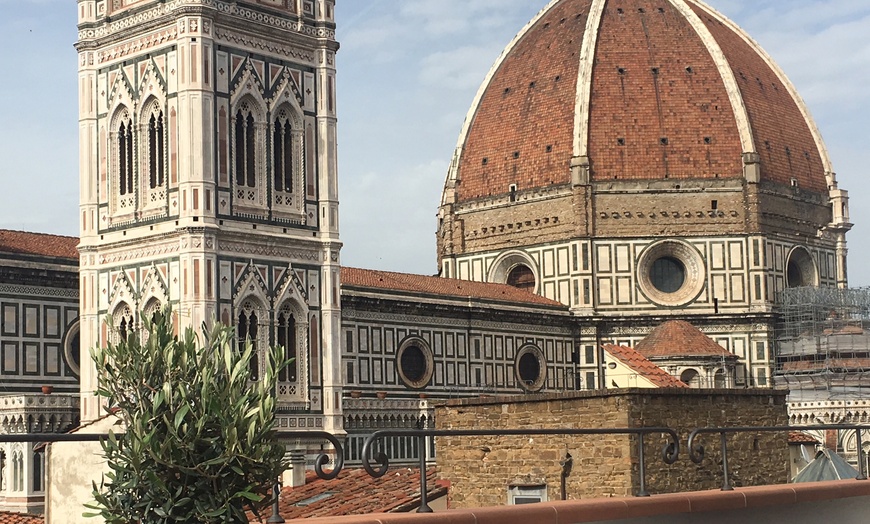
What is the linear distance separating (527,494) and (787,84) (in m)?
53.0

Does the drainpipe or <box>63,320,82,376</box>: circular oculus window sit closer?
the drainpipe

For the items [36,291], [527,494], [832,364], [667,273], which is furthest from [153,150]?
[832,364]

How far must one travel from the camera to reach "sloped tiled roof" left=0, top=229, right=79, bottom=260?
40281 millimetres

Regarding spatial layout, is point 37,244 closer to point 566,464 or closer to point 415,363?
point 415,363

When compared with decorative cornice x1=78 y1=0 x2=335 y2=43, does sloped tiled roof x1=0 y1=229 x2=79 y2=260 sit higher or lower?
lower

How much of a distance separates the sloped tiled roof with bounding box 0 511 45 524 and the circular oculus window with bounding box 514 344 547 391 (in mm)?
28702

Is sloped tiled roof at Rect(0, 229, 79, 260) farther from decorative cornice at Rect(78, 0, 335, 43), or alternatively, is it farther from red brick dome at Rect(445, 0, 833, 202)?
red brick dome at Rect(445, 0, 833, 202)

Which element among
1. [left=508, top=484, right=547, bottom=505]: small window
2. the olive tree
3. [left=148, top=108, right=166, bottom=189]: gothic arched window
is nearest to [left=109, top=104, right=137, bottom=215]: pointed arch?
[left=148, top=108, right=166, bottom=189]: gothic arched window

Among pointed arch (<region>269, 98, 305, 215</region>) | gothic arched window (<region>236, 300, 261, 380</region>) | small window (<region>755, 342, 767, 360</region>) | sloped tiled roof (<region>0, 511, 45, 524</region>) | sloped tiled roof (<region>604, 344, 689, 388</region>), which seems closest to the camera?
sloped tiled roof (<region>0, 511, 45, 524</region>)

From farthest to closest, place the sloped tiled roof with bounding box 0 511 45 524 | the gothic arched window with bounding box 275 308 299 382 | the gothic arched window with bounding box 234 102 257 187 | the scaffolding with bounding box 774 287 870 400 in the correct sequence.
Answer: the scaffolding with bounding box 774 287 870 400 → the gothic arched window with bounding box 275 308 299 382 → the gothic arched window with bounding box 234 102 257 187 → the sloped tiled roof with bounding box 0 511 45 524

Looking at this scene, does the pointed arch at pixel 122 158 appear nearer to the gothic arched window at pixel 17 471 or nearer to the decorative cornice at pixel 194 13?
the decorative cornice at pixel 194 13

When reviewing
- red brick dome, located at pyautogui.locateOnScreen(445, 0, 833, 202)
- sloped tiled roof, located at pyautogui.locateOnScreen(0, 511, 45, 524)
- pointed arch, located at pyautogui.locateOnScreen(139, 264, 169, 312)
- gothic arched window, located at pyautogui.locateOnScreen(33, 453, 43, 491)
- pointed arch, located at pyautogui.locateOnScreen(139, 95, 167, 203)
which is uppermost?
red brick dome, located at pyautogui.locateOnScreen(445, 0, 833, 202)

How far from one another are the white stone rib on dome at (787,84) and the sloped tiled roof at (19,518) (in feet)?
150

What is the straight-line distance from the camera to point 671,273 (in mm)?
64188
